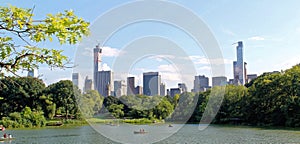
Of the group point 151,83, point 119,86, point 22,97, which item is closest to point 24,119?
point 22,97

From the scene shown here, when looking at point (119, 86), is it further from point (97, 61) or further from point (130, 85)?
point (97, 61)

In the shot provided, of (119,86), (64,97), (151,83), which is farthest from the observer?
(64,97)

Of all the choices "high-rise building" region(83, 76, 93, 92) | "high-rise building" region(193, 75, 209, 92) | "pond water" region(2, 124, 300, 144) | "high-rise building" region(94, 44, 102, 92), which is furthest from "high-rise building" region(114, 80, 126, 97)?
"high-rise building" region(193, 75, 209, 92)

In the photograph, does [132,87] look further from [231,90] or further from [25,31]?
[231,90]

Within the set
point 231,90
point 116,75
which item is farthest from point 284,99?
point 116,75

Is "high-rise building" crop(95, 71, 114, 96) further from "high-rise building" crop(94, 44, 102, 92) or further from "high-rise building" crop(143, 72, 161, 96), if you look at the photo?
"high-rise building" crop(143, 72, 161, 96)

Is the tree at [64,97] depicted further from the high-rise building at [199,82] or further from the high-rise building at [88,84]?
the high-rise building at [88,84]
